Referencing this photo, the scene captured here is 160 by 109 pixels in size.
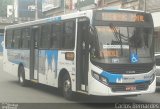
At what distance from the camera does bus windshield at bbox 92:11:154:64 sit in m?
13.0

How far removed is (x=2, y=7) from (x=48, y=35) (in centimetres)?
12618

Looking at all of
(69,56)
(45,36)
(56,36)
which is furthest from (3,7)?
(69,56)

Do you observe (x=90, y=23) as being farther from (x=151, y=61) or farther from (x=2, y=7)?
(x=2, y=7)

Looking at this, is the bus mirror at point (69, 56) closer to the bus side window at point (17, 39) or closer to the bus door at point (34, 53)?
the bus door at point (34, 53)

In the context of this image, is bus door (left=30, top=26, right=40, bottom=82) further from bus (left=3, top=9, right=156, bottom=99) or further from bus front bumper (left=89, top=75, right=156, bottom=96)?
bus front bumper (left=89, top=75, right=156, bottom=96)

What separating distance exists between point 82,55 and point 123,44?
139 cm

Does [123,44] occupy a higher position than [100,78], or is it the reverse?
[123,44]

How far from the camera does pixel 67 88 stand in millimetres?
14844

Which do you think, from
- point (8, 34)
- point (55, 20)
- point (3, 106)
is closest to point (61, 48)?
point (55, 20)

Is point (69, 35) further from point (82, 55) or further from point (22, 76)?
point (22, 76)

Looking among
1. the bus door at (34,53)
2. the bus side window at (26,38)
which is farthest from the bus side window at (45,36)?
the bus side window at (26,38)

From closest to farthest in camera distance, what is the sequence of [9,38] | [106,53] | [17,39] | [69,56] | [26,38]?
1. [106,53]
2. [69,56]
3. [26,38]
4. [17,39]
5. [9,38]

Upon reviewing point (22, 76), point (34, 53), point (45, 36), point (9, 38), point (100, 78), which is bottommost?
point (22, 76)

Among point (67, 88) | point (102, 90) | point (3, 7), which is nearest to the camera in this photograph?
point (102, 90)
